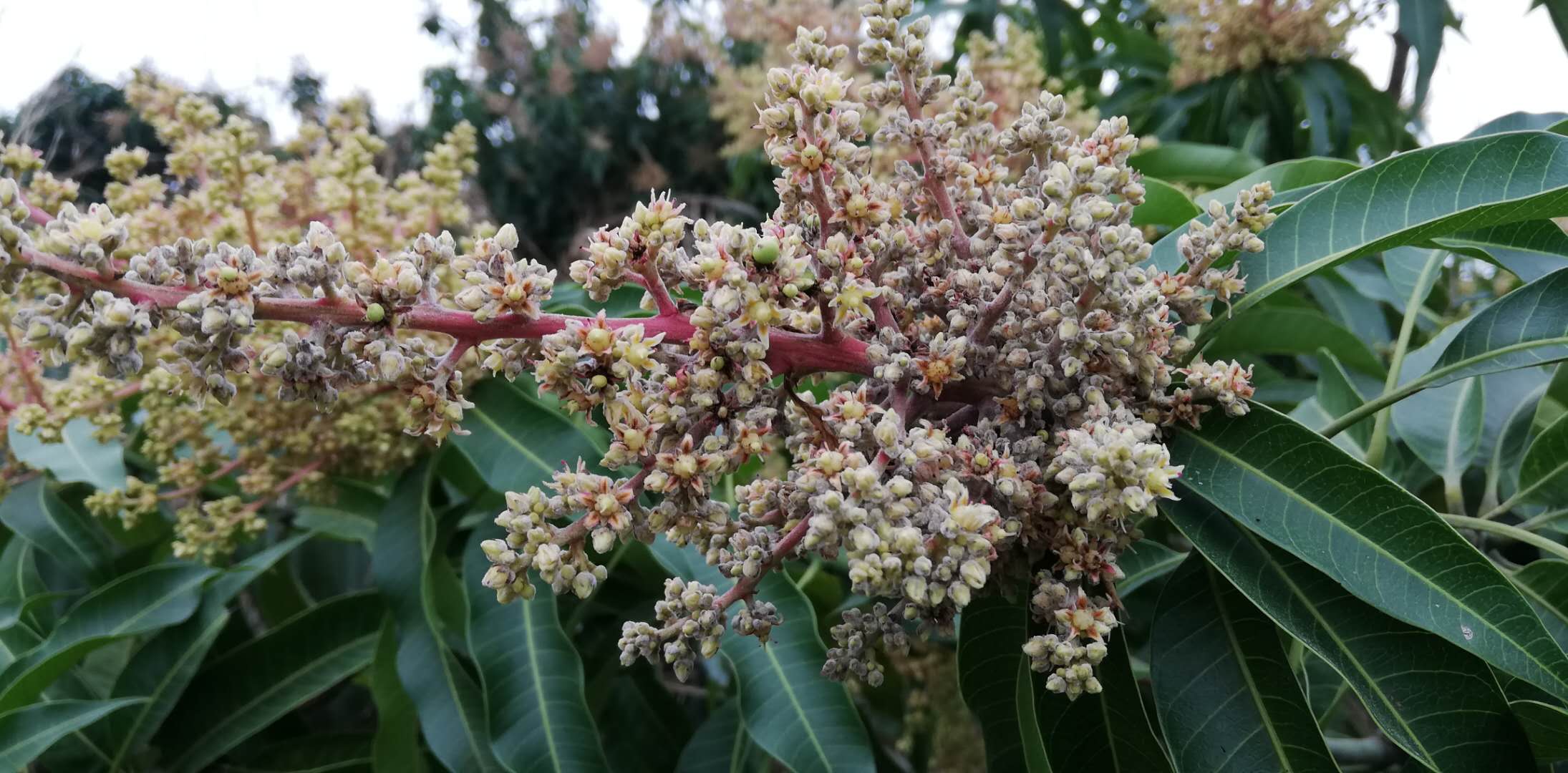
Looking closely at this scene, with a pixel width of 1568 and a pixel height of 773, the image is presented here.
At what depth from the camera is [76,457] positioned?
1.81 meters

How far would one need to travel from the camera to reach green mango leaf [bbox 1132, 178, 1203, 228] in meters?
1.32

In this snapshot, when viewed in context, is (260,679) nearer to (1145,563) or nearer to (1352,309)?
(1145,563)

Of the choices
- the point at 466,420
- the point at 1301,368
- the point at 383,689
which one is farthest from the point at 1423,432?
the point at 383,689

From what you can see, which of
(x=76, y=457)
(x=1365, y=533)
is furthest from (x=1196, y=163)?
(x=76, y=457)

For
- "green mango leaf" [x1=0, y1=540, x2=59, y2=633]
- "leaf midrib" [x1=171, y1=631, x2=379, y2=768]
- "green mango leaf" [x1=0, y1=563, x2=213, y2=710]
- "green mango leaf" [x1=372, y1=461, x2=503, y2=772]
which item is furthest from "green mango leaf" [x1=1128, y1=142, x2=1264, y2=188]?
"green mango leaf" [x1=0, y1=540, x2=59, y2=633]

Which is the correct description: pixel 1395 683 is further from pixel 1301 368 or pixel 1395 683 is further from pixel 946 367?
pixel 1301 368

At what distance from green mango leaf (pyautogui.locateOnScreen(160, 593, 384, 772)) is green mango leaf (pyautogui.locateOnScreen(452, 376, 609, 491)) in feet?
2.00

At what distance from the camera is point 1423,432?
151 centimetres

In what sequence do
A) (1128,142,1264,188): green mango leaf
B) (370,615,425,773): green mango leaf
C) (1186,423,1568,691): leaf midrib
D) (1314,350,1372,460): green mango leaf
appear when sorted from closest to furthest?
(1186,423,1568,691): leaf midrib < (1314,350,1372,460): green mango leaf < (370,615,425,773): green mango leaf < (1128,142,1264,188): green mango leaf

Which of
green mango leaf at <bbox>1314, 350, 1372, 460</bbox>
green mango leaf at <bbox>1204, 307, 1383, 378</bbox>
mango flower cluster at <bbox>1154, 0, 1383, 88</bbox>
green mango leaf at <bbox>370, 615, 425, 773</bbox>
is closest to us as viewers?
green mango leaf at <bbox>1314, 350, 1372, 460</bbox>

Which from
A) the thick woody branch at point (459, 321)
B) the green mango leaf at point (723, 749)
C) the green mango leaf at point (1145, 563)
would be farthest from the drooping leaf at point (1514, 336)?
the green mango leaf at point (723, 749)

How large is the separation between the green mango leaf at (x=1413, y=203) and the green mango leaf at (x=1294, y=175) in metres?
0.25

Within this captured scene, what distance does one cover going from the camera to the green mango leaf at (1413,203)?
3.11ft

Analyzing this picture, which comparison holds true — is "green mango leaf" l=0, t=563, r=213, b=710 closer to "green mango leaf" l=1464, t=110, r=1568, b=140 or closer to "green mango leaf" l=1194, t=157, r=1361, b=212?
"green mango leaf" l=1194, t=157, r=1361, b=212
